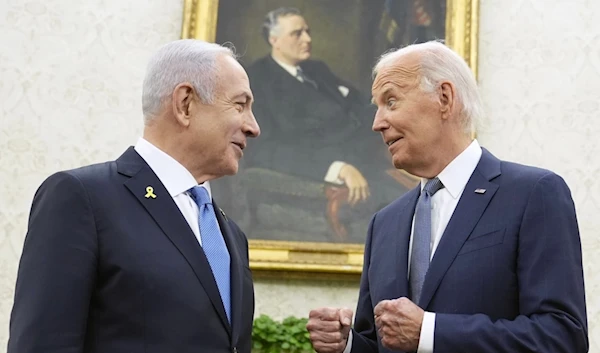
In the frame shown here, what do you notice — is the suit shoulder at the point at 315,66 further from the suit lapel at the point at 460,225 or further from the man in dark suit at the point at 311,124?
the suit lapel at the point at 460,225

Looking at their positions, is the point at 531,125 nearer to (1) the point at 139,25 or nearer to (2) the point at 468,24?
(2) the point at 468,24

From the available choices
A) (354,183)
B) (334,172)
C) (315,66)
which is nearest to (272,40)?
(315,66)

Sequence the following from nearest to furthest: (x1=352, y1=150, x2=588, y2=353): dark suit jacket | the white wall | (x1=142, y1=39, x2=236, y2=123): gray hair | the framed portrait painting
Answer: (x1=352, y1=150, x2=588, y2=353): dark suit jacket
(x1=142, y1=39, x2=236, y2=123): gray hair
the framed portrait painting
the white wall

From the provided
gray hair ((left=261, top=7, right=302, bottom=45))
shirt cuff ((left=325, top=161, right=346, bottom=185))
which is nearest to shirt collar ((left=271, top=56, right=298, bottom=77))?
gray hair ((left=261, top=7, right=302, bottom=45))

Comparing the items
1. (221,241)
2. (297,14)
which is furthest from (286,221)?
(221,241)

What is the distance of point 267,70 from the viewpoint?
5145 mm

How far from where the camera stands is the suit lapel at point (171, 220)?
245cm

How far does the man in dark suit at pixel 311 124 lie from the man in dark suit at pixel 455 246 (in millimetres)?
1774

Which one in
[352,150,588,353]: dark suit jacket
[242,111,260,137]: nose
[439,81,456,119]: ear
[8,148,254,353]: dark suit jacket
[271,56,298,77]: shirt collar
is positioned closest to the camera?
[8,148,254,353]: dark suit jacket

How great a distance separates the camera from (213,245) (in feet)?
8.52

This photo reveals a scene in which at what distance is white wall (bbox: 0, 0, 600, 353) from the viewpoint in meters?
5.04

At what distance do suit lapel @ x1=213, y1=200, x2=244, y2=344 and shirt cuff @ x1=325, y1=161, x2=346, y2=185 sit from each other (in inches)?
86.9

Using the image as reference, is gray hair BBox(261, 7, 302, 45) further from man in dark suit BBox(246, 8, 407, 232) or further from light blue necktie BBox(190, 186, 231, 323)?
light blue necktie BBox(190, 186, 231, 323)

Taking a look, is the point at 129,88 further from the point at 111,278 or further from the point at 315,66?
the point at 111,278
